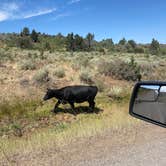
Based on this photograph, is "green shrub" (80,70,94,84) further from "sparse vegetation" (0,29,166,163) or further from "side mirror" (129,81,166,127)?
Result: "side mirror" (129,81,166,127)

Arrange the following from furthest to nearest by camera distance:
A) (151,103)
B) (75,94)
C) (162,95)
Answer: (75,94) → (151,103) → (162,95)

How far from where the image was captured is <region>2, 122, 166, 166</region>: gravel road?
5746 mm

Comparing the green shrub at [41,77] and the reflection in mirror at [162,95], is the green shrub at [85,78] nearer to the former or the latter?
the green shrub at [41,77]

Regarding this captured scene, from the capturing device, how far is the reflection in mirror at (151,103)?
2.53 meters

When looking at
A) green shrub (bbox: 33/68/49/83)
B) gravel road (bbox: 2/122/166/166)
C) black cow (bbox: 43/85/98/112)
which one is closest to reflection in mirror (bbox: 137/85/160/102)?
gravel road (bbox: 2/122/166/166)

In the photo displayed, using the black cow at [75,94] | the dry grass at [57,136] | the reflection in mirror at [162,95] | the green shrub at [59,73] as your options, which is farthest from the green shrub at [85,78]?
the reflection in mirror at [162,95]

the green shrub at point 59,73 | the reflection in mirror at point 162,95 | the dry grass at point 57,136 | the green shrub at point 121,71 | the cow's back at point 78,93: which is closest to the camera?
the reflection in mirror at point 162,95

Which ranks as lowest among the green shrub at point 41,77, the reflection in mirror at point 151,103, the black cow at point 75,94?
the black cow at point 75,94

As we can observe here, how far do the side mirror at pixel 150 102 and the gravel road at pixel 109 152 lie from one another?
2751 mm

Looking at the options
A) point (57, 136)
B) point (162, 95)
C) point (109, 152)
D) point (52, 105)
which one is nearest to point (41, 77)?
point (52, 105)

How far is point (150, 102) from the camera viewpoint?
287 centimetres

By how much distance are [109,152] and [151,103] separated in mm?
3665

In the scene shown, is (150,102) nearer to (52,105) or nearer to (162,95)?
(162,95)

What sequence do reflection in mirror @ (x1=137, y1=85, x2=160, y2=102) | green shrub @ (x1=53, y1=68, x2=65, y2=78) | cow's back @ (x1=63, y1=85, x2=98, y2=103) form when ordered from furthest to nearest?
green shrub @ (x1=53, y1=68, x2=65, y2=78) < cow's back @ (x1=63, y1=85, x2=98, y2=103) < reflection in mirror @ (x1=137, y1=85, x2=160, y2=102)
